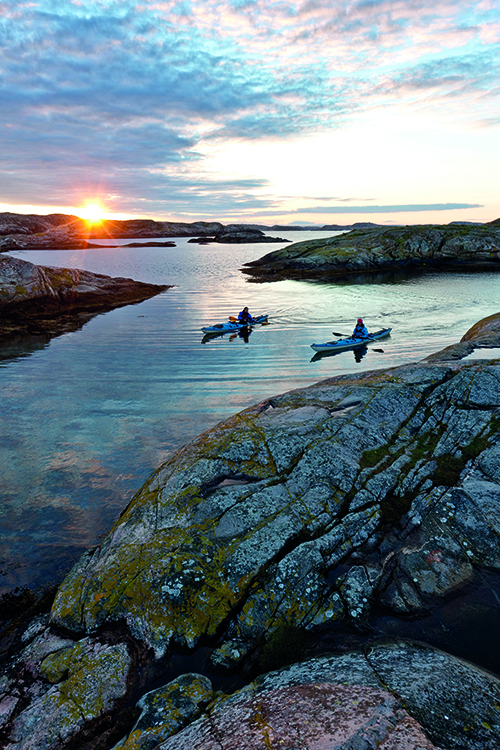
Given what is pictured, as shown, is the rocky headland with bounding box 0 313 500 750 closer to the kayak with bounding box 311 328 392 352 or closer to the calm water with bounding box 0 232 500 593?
A: the calm water with bounding box 0 232 500 593

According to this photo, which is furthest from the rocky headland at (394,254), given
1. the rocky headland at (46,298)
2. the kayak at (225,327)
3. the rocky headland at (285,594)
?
the rocky headland at (285,594)

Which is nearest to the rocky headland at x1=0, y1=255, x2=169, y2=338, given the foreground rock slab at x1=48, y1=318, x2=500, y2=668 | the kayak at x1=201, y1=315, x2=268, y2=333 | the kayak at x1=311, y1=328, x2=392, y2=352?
the kayak at x1=201, y1=315, x2=268, y2=333

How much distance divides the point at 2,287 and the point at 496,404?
5421 centimetres

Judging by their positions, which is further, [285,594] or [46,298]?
[46,298]

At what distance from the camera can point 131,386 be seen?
28.6m

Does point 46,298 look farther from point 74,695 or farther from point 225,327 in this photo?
point 74,695

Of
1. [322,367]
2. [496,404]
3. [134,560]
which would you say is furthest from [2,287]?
[496,404]

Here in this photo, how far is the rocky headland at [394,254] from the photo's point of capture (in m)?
102

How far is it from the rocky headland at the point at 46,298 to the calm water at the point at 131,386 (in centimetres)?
414

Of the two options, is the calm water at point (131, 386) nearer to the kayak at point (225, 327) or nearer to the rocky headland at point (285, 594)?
the kayak at point (225, 327)

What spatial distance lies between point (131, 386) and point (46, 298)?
3352 centimetres

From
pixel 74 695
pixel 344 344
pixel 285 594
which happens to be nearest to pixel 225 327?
pixel 344 344

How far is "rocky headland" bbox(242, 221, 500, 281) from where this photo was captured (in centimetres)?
10212

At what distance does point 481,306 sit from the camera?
58.2m
